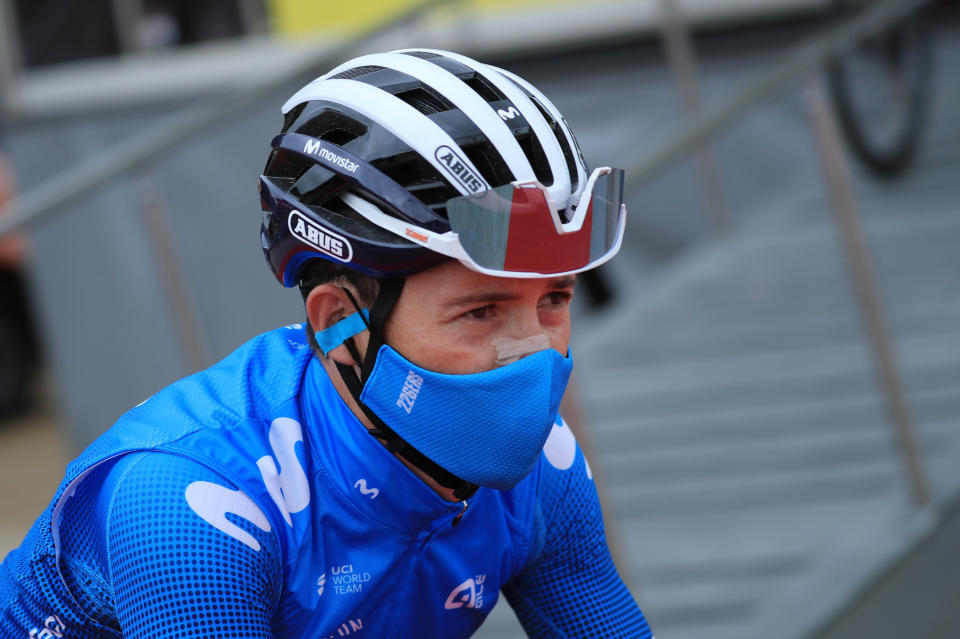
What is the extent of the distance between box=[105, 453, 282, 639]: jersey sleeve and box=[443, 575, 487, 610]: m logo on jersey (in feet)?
1.02

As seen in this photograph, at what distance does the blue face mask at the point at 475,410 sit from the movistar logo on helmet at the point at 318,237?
0.44 feet

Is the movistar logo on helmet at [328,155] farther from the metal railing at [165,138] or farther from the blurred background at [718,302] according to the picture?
the metal railing at [165,138]

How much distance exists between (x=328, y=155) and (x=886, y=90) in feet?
16.4

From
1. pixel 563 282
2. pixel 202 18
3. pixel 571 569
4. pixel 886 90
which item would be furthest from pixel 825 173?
pixel 202 18

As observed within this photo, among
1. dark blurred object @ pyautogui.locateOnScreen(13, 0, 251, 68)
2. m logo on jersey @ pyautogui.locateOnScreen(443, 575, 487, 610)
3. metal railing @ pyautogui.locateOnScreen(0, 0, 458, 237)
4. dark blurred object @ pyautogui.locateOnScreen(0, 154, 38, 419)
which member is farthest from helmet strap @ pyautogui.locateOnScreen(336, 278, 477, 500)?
dark blurred object @ pyautogui.locateOnScreen(13, 0, 251, 68)

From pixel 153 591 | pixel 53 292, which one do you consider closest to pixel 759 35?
pixel 53 292

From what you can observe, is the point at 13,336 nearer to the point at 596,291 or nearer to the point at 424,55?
the point at 596,291

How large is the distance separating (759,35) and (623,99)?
37.6 inches

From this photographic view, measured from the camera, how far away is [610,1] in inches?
315

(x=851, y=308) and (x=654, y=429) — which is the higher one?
→ (x=851, y=308)

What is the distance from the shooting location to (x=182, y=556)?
1.46m

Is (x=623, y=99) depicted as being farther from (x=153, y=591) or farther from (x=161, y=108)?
(x=153, y=591)

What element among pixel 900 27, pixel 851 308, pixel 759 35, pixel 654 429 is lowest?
pixel 654 429

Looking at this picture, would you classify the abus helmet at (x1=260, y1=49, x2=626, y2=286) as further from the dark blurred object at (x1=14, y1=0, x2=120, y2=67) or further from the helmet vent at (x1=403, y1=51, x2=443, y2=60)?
the dark blurred object at (x1=14, y1=0, x2=120, y2=67)
